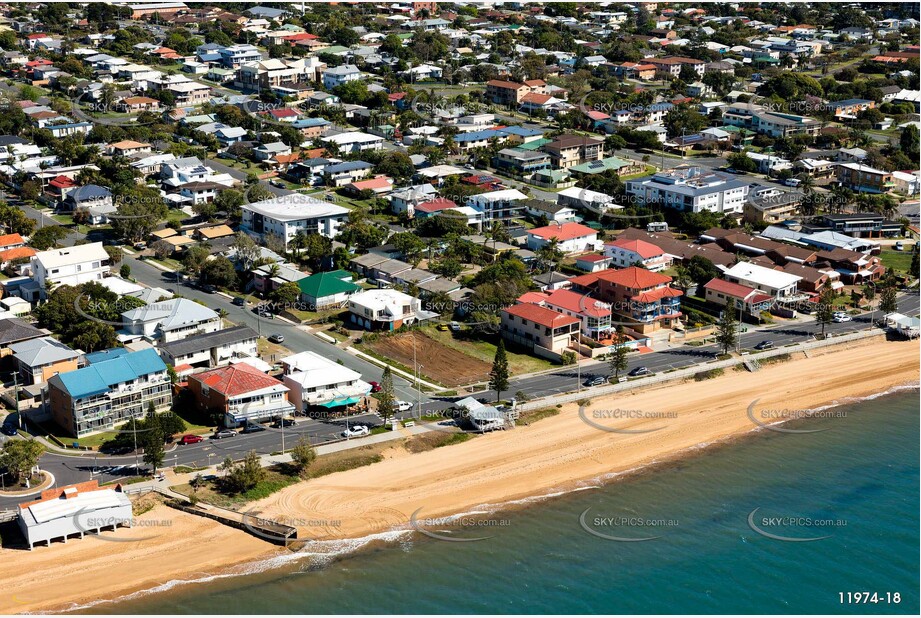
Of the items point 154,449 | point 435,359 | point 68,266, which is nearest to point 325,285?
point 435,359

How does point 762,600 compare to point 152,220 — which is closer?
point 762,600

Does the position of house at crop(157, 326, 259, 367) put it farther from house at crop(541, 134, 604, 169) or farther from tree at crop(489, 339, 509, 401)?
house at crop(541, 134, 604, 169)

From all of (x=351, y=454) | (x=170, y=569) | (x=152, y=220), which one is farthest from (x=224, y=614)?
(x=152, y=220)

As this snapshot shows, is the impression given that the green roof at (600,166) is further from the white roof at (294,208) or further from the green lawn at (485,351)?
the green lawn at (485,351)

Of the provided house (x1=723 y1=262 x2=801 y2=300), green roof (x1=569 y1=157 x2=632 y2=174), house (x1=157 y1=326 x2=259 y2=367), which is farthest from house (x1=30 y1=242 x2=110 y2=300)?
green roof (x1=569 y1=157 x2=632 y2=174)

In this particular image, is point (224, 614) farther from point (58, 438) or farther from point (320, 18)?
point (320, 18)
